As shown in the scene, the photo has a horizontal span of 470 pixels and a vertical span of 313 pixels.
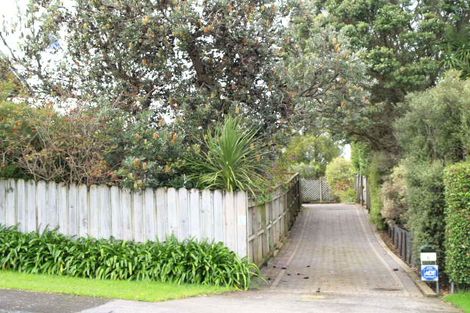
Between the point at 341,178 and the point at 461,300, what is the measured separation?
2652 cm

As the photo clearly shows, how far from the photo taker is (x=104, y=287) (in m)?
8.85

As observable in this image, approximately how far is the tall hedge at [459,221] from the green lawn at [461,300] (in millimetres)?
226

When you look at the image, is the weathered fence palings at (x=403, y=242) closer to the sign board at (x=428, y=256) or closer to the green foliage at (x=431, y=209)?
the green foliage at (x=431, y=209)

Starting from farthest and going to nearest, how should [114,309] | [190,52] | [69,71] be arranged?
[69,71]
[190,52]
[114,309]

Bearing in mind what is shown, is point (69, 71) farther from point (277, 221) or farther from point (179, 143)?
point (277, 221)

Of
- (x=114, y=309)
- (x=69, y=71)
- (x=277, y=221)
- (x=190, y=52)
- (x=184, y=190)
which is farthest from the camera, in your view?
(x=277, y=221)

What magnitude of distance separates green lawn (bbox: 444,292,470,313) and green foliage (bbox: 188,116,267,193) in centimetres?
390

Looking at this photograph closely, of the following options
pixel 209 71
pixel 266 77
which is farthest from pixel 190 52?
pixel 266 77

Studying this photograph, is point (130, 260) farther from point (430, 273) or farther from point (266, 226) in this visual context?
point (430, 273)

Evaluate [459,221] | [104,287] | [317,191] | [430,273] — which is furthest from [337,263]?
[317,191]

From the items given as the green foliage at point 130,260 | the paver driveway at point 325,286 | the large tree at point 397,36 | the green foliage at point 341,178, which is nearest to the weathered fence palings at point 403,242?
the paver driveway at point 325,286

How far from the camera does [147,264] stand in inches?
379

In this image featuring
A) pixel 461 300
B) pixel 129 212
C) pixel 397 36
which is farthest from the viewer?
pixel 397 36

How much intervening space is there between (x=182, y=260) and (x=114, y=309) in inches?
87.8
